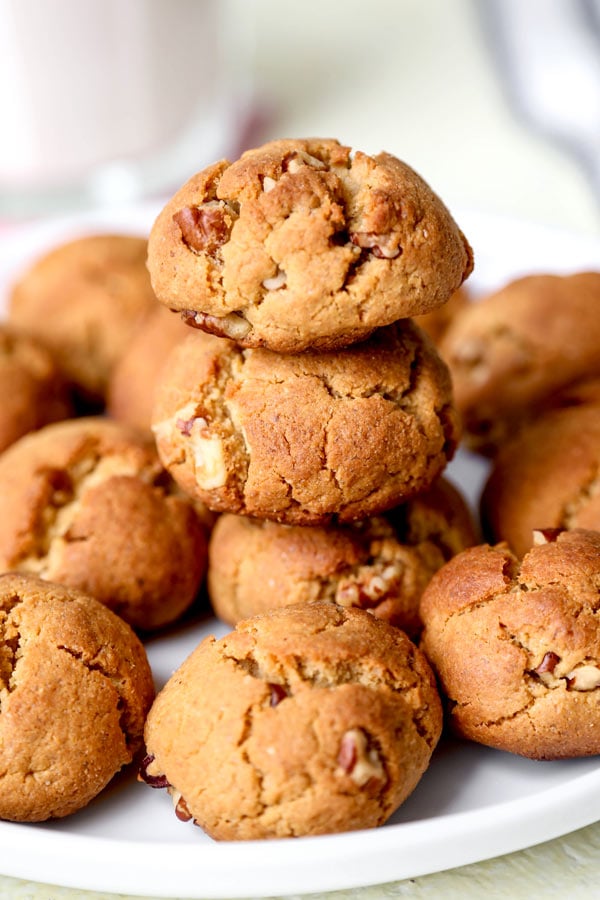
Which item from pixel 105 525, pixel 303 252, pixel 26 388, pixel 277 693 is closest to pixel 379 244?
pixel 303 252

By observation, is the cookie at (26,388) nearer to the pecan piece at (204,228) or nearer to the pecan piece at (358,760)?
the pecan piece at (204,228)

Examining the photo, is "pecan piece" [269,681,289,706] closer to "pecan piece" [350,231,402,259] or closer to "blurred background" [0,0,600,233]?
"pecan piece" [350,231,402,259]

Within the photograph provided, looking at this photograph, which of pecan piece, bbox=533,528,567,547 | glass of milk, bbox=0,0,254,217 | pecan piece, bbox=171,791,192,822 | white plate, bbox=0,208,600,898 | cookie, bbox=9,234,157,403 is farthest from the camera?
glass of milk, bbox=0,0,254,217

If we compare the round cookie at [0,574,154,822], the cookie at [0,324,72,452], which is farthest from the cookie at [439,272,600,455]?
the round cookie at [0,574,154,822]

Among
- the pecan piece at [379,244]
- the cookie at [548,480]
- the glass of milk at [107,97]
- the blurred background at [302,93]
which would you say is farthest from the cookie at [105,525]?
the glass of milk at [107,97]

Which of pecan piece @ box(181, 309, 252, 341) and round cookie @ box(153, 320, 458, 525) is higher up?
pecan piece @ box(181, 309, 252, 341)

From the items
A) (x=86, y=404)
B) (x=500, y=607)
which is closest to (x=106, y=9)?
(x=86, y=404)
